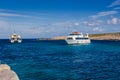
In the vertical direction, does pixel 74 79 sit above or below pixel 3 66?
below

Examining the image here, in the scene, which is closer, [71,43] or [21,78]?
[21,78]

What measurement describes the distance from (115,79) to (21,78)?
14.8m

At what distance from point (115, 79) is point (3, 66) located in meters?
17.3

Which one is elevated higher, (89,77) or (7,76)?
(7,76)

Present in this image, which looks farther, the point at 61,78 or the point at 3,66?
the point at 61,78

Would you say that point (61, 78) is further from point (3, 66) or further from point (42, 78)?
point (3, 66)

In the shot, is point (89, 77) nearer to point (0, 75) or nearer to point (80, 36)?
point (0, 75)

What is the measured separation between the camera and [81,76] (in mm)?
41250

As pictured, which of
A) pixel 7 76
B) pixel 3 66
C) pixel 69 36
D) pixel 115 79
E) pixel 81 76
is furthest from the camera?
pixel 69 36

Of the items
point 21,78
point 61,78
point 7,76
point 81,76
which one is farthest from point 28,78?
point 7,76

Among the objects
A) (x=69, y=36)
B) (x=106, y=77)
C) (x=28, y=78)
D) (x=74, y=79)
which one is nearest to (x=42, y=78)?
(x=28, y=78)

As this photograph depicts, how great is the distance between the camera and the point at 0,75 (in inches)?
1137

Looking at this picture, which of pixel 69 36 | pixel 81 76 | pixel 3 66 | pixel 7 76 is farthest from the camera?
pixel 69 36

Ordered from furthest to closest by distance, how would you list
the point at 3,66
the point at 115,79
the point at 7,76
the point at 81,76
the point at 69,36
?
the point at 69,36
the point at 81,76
the point at 115,79
the point at 3,66
the point at 7,76
